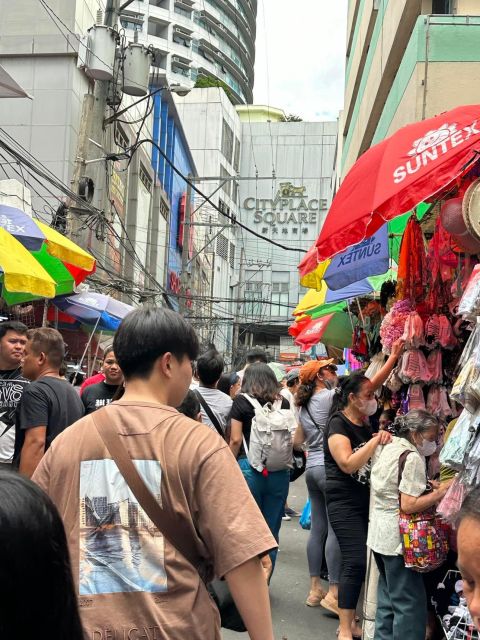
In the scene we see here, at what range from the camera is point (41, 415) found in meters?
4.68

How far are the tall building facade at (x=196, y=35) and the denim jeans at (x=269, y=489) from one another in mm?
66741

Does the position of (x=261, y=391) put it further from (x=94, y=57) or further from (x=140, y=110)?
(x=140, y=110)

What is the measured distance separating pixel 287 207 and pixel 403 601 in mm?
66370

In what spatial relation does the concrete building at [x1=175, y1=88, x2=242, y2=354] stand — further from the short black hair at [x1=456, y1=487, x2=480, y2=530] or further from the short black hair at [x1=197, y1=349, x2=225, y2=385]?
the short black hair at [x1=456, y1=487, x2=480, y2=530]

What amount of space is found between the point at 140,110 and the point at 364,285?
2264cm

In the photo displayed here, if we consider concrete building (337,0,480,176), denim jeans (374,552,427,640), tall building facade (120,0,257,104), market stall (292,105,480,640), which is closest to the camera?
market stall (292,105,480,640)

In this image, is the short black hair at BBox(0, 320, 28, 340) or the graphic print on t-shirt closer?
the graphic print on t-shirt

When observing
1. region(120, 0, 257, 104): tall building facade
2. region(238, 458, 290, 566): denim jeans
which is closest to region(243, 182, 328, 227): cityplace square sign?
region(120, 0, 257, 104): tall building facade

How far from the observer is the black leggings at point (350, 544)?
550 cm

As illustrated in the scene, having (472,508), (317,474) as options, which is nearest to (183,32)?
(317,474)

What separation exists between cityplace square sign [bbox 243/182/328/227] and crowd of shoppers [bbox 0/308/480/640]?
211ft

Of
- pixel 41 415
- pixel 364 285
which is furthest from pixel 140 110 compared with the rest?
pixel 41 415

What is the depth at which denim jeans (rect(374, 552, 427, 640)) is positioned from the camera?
4578mm

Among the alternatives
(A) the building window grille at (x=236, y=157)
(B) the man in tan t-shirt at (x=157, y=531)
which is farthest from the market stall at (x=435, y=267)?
(A) the building window grille at (x=236, y=157)
